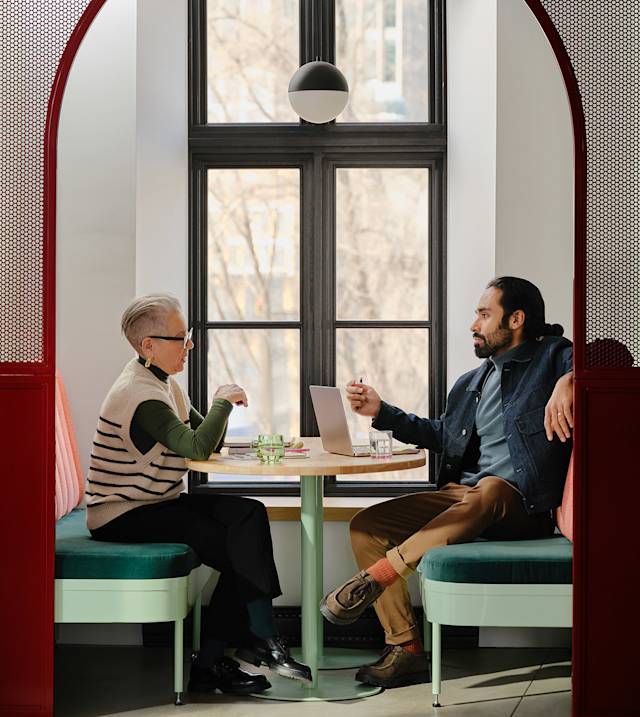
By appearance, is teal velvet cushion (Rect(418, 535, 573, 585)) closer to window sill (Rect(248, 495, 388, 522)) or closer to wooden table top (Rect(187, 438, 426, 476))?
wooden table top (Rect(187, 438, 426, 476))

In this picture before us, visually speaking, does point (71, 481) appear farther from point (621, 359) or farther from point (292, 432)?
point (621, 359)

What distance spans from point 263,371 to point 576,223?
2.21m

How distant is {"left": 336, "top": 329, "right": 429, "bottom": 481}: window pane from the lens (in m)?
5.29

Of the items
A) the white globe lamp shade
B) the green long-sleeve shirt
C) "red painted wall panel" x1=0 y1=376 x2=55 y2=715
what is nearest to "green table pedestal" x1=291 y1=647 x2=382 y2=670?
the green long-sleeve shirt

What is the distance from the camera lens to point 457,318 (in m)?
5.10

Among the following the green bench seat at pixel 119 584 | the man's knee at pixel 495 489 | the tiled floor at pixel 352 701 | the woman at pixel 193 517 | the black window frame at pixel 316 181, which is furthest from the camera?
the black window frame at pixel 316 181

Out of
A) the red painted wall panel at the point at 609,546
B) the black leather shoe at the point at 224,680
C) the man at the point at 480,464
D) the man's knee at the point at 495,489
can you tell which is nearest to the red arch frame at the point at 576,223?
the red painted wall panel at the point at 609,546

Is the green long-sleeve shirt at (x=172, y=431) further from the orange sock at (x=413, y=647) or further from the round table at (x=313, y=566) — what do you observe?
the orange sock at (x=413, y=647)

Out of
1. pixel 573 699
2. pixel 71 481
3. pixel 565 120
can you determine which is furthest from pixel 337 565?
pixel 565 120

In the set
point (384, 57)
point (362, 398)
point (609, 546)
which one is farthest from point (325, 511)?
point (384, 57)

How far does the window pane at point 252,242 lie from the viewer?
532cm

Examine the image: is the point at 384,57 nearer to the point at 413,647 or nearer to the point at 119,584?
the point at 413,647

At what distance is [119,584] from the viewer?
3701mm

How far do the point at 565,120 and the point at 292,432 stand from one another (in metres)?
1.93
